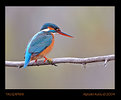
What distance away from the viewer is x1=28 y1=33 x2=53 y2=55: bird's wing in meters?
2.68

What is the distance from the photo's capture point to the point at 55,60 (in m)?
2.46

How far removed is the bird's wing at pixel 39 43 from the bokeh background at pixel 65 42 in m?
0.62

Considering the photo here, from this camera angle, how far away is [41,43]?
2832 mm

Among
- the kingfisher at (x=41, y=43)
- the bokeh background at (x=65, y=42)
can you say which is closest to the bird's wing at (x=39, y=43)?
the kingfisher at (x=41, y=43)

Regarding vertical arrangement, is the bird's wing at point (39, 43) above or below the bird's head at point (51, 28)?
below

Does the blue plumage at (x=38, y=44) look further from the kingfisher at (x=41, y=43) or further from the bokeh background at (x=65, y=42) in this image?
the bokeh background at (x=65, y=42)

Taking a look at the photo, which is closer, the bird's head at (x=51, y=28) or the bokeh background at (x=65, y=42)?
the bird's head at (x=51, y=28)

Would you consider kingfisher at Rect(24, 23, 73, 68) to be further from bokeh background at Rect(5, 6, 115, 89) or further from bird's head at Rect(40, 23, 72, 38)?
bokeh background at Rect(5, 6, 115, 89)

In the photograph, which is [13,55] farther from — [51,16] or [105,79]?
[105,79]

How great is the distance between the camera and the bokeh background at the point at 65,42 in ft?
11.8

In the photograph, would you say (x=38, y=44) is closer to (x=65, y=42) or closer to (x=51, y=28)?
(x=51, y=28)
